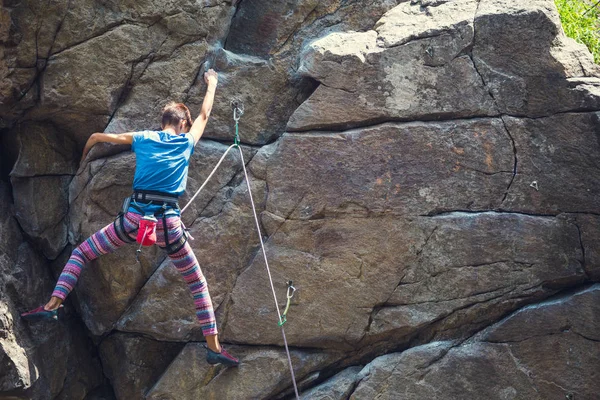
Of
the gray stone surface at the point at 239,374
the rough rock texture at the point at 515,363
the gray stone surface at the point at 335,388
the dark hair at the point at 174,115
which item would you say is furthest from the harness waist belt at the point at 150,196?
the rough rock texture at the point at 515,363

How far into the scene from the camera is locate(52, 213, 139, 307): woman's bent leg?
5.91 m

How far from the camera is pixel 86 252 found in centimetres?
598

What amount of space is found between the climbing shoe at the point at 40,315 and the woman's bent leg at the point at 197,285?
1045mm

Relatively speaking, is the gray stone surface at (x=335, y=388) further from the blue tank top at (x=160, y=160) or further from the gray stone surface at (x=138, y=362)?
the blue tank top at (x=160, y=160)

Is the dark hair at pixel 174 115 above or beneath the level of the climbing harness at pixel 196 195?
above

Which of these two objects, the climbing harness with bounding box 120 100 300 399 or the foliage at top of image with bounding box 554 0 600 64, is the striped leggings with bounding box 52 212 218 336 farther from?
the foliage at top of image with bounding box 554 0 600 64

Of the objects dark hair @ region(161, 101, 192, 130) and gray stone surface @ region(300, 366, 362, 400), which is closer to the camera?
dark hair @ region(161, 101, 192, 130)

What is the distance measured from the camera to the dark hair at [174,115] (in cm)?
591

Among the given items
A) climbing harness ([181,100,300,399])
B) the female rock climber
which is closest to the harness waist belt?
the female rock climber

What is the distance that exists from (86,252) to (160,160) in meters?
1.01

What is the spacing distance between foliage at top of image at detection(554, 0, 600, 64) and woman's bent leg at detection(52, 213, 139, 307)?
481cm

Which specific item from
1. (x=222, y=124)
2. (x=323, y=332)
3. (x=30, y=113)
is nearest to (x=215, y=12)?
(x=222, y=124)

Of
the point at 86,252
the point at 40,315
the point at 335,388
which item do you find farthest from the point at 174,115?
the point at 335,388

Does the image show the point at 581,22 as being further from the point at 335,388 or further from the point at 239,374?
the point at 239,374
